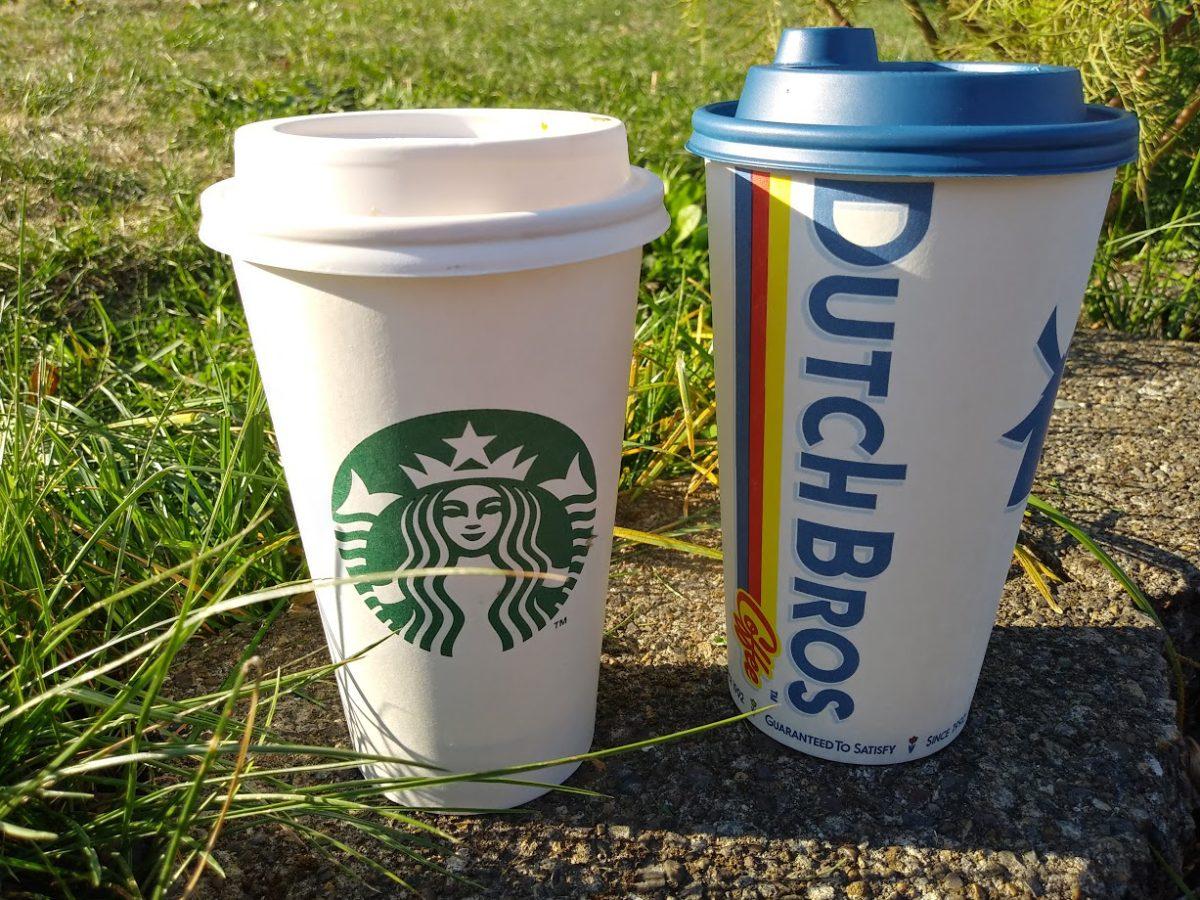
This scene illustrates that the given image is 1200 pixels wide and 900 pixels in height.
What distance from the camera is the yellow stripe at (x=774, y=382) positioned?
46.5 inches

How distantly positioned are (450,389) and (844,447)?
0.47 metres

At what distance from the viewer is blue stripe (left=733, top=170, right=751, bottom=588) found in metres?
1.22

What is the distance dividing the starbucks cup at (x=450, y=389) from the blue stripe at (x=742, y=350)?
0.33 ft

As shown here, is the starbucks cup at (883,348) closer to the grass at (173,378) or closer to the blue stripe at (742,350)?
the blue stripe at (742,350)

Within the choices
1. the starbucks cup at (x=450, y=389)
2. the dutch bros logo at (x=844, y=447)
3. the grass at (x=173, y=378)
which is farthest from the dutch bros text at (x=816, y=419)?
the grass at (x=173, y=378)

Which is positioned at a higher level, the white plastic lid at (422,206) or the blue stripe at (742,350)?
the white plastic lid at (422,206)

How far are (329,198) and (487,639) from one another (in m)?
0.54

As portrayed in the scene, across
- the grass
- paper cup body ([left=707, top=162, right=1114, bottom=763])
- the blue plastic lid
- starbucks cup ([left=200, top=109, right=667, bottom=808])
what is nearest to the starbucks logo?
starbucks cup ([left=200, top=109, right=667, bottom=808])

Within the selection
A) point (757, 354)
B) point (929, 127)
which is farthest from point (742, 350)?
point (929, 127)

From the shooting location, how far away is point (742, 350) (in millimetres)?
1299

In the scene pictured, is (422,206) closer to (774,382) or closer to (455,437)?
(455,437)

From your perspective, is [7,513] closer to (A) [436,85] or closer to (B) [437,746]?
(B) [437,746]

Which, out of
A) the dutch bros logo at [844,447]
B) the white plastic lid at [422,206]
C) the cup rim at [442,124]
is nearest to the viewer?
the white plastic lid at [422,206]

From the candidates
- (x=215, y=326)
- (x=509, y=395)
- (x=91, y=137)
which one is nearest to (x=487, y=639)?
Answer: (x=509, y=395)
